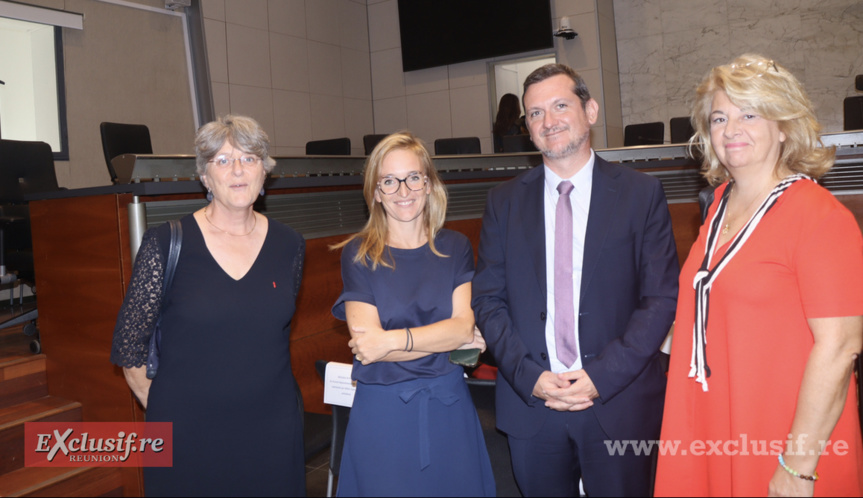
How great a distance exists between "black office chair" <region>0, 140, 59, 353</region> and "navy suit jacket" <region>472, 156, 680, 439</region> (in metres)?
3.41

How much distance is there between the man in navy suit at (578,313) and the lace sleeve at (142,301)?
98 centimetres

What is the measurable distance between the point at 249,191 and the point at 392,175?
46 cm

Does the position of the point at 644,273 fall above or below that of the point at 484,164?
below

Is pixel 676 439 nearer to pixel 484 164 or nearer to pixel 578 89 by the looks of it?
pixel 578 89

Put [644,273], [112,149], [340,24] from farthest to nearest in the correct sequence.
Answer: [340,24] < [112,149] < [644,273]

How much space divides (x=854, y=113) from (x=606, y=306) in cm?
491

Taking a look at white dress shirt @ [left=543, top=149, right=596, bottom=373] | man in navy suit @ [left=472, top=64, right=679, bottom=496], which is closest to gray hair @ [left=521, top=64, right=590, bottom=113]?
man in navy suit @ [left=472, top=64, right=679, bottom=496]

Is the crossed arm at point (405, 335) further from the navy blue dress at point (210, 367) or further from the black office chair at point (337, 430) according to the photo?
the black office chair at point (337, 430)

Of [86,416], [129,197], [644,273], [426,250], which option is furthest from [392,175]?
[86,416]

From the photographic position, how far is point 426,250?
2.06 meters

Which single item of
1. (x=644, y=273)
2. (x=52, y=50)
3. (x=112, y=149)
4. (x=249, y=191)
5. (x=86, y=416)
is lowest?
(x=86, y=416)

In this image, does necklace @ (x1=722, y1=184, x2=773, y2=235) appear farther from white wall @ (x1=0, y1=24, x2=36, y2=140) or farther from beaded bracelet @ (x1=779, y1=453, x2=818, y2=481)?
white wall @ (x1=0, y1=24, x2=36, y2=140)

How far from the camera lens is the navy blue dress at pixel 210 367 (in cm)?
192

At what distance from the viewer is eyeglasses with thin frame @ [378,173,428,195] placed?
6.66ft
